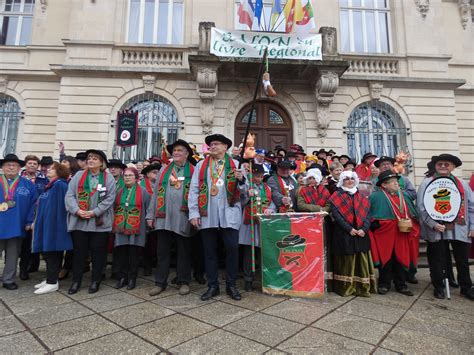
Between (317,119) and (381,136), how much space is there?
2.67 metres

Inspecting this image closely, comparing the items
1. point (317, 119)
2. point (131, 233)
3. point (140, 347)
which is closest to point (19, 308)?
point (131, 233)

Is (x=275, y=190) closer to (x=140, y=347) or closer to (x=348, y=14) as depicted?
(x=140, y=347)

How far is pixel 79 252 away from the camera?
4.23 metres

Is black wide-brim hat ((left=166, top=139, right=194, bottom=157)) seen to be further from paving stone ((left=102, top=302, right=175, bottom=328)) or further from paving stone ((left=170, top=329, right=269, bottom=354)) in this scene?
paving stone ((left=170, top=329, right=269, bottom=354))

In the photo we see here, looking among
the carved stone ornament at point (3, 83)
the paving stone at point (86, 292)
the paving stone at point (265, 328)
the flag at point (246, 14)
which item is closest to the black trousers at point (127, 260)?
the paving stone at point (86, 292)

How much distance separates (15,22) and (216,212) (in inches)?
557

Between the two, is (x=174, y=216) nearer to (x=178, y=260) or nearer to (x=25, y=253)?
(x=178, y=260)

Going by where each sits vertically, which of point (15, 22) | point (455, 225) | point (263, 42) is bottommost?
point (455, 225)

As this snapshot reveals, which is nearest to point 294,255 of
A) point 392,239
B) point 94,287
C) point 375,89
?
point 392,239

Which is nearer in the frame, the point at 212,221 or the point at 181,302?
the point at 181,302

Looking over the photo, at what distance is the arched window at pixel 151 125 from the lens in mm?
10648

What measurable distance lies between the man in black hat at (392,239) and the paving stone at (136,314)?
3.16 m

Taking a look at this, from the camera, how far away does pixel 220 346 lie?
2.61m

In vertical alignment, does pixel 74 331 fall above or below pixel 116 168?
below
